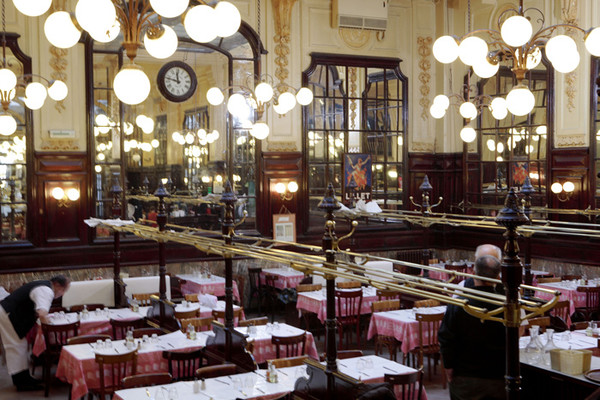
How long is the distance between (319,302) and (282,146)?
14.0ft

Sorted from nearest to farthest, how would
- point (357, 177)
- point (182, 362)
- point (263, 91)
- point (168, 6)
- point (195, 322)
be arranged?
point (168, 6)
point (182, 362)
point (195, 322)
point (263, 91)
point (357, 177)

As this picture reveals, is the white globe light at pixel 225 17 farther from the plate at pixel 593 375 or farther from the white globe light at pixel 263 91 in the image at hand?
the white globe light at pixel 263 91

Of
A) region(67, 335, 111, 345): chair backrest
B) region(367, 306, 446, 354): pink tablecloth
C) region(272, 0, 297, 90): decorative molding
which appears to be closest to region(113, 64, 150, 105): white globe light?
region(67, 335, 111, 345): chair backrest

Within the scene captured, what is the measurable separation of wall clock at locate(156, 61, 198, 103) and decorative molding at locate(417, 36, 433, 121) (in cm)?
461

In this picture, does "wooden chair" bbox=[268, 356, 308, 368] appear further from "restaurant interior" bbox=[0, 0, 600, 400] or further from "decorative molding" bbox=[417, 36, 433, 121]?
"decorative molding" bbox=[417, 36, 433, 121]

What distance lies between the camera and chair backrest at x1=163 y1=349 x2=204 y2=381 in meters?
6.61

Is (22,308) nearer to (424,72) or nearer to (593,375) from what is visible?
(593,375)

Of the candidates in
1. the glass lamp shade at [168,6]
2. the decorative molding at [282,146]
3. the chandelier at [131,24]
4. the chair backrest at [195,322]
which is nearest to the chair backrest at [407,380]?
the chair backrest at [195,322]

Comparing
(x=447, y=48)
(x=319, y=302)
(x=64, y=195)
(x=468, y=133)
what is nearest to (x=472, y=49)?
(x=447, y=48)

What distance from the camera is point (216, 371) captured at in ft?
19.7

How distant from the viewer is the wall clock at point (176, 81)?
1262cm

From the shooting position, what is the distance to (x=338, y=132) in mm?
13586

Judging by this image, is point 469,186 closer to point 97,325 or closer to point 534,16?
point 534,16

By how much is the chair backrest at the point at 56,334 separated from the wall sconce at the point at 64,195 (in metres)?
3.58
